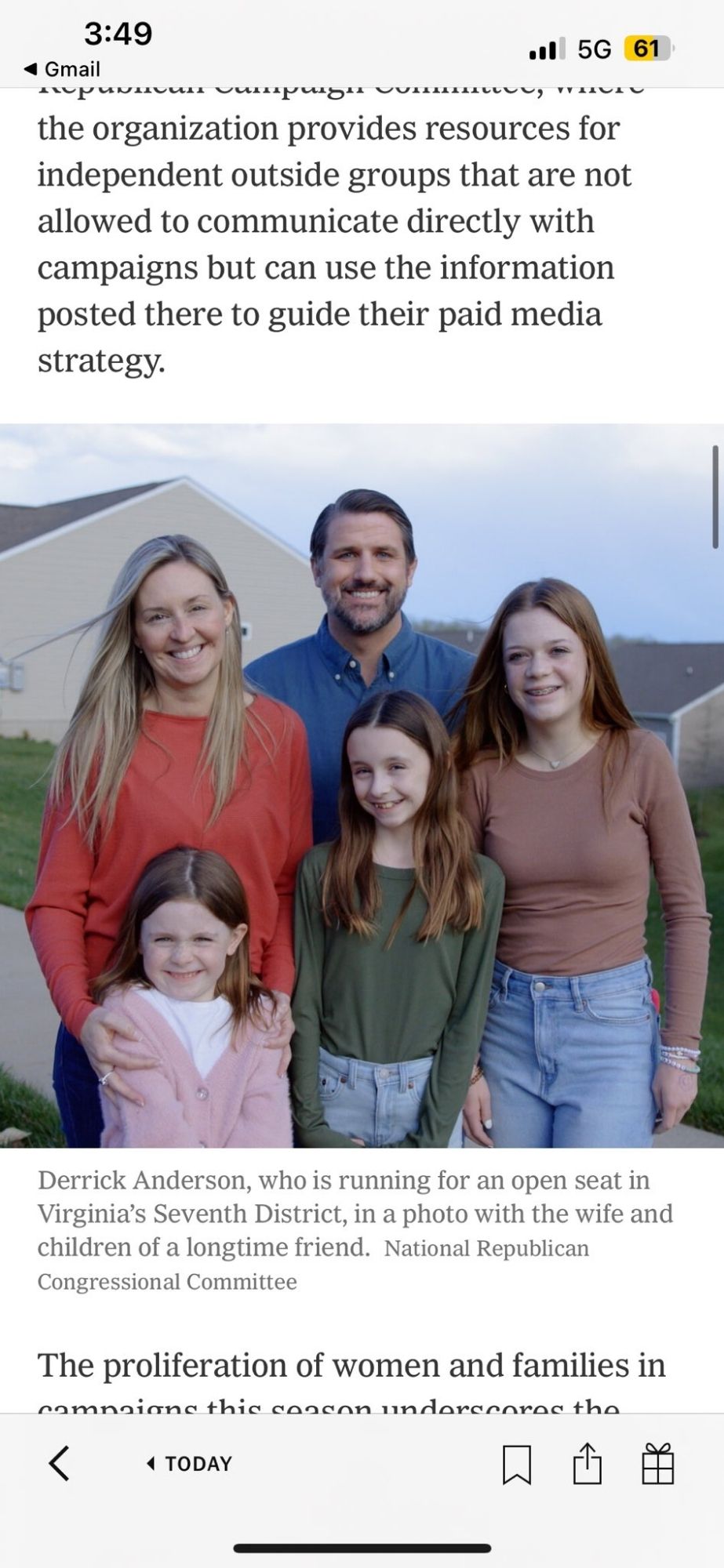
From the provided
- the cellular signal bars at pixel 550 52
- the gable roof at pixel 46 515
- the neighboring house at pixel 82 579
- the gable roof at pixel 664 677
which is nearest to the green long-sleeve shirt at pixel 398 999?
the cellular signal bars at pixel 550 52

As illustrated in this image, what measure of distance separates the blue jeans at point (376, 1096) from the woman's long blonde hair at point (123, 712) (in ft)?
1.58

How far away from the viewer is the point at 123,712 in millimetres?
1947

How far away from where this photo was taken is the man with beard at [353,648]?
216cm

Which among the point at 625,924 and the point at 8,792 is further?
the point at 8,792

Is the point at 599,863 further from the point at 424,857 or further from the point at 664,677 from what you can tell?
the point at 664,677

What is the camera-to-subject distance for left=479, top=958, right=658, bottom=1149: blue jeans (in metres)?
1.93

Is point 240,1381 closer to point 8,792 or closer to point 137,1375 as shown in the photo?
point 137,1375

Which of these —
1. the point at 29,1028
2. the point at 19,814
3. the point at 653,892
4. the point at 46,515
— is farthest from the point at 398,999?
the point at 19,814

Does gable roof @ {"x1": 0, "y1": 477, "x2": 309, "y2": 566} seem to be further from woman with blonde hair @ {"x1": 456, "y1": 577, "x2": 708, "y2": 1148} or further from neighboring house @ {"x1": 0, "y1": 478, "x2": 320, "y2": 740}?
woman with blonde hair @ {"x1": 456, "y1": 577, "x2": 708, "y2": 1148}

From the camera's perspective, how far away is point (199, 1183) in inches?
73.5

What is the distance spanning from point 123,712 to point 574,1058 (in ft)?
3.08

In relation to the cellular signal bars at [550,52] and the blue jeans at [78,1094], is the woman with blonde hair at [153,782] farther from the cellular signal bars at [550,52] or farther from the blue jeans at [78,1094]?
the cellular signal bars at [550,52]

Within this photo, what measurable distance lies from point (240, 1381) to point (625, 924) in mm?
946

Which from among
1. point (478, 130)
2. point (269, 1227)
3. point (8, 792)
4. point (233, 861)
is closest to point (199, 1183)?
point (269, 1227)
